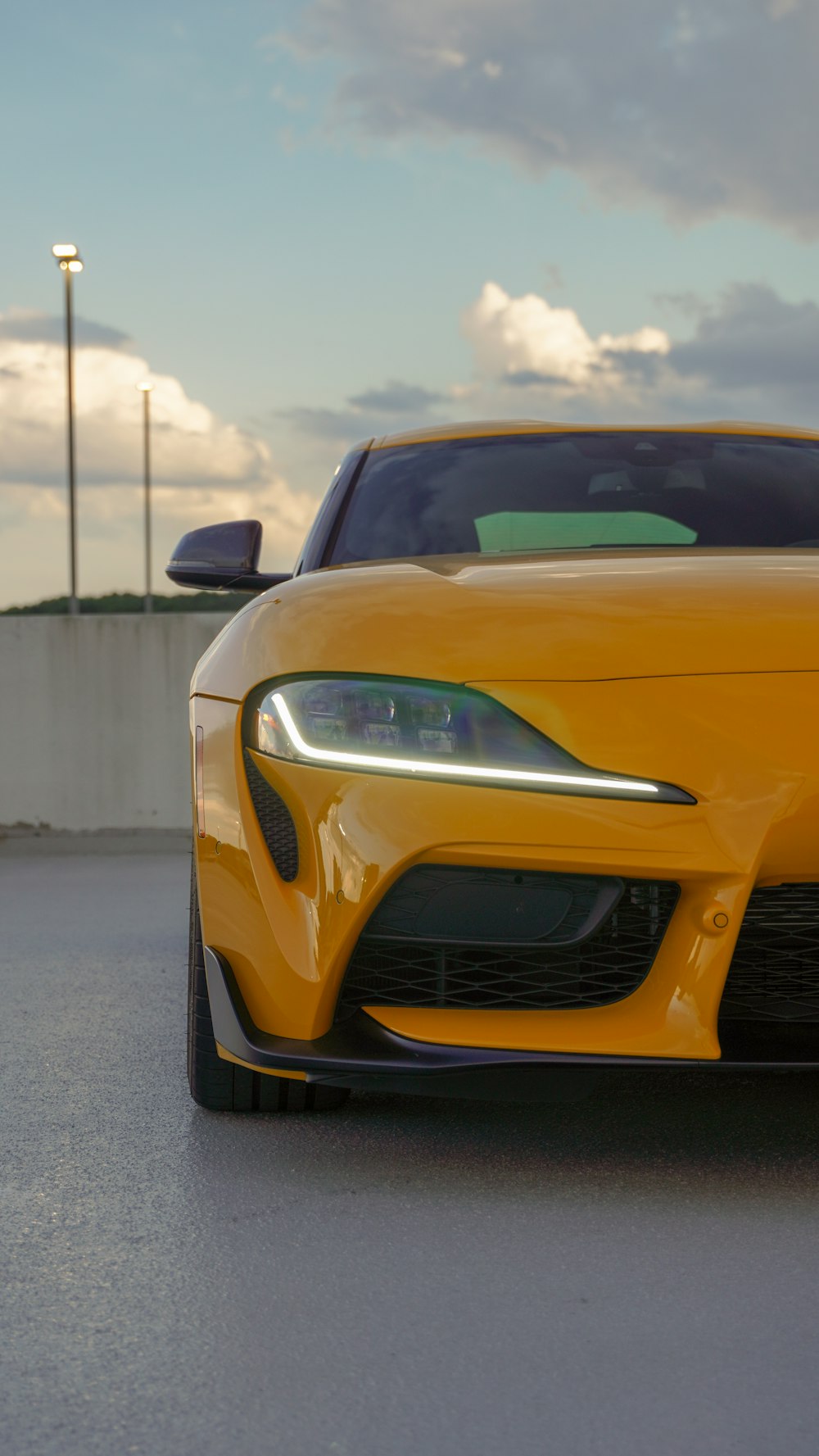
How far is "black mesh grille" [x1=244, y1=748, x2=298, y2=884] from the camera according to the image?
8.40 ft

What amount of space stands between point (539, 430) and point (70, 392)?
108 ft

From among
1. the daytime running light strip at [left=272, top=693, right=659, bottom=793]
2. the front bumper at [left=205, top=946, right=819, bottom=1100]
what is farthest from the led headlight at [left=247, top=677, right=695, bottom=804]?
the front bumper at [left=205, top=946, right=819, bottom=1100]

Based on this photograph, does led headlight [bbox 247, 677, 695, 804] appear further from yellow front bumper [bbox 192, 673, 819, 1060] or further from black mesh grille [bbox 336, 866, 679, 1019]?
black mesh grille [bbox 336, 866, 679, 1019]

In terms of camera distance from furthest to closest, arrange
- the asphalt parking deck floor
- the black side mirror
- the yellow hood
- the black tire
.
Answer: the black side mirror → the black tire → the yellow hood → the asphalt parking deck floor

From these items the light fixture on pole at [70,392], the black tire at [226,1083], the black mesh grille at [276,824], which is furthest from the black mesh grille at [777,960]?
the light fixture on pole at [70,392]

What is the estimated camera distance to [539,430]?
13.7ft

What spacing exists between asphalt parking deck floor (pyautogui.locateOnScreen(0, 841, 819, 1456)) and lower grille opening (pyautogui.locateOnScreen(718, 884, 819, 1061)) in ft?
0.86

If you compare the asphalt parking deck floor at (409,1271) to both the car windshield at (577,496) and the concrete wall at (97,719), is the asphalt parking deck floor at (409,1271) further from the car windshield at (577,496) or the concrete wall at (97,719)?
the concrete wall at (97,719)

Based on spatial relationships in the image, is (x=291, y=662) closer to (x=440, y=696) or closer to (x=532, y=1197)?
(x=440, y=696)

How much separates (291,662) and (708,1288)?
116 cm

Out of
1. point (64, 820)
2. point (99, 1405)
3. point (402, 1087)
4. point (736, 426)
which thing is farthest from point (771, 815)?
point (64, 820)

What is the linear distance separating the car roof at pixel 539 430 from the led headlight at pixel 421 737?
169cm

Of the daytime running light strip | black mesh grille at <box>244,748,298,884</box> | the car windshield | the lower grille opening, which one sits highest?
the car windshield

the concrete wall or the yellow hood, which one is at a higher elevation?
the yellow hood
